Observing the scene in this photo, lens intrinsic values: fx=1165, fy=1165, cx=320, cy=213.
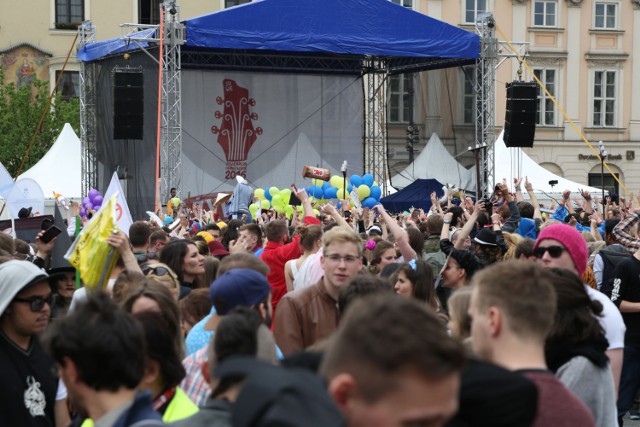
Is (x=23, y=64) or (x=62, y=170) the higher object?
(x=23, y=64)

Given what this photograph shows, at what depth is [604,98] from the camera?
4634 centimetres

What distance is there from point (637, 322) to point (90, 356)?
20.5ft

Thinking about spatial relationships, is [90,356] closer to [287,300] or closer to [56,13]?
[287,300]

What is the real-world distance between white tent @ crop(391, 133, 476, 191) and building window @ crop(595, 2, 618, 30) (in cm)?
2011

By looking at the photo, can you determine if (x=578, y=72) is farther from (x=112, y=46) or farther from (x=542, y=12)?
(x=112, y=46)

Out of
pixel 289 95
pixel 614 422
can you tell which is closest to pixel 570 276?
pixel 614 422

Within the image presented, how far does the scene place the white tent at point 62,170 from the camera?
2964 centimetres

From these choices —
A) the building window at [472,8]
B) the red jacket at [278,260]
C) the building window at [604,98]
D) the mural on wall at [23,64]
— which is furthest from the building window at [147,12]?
the red jacket at [278,260]

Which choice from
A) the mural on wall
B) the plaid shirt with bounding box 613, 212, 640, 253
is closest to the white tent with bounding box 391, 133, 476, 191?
the plaid shirt with bounding box 613, 212, 640, 253

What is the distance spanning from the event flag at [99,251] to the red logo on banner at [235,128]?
22412mm

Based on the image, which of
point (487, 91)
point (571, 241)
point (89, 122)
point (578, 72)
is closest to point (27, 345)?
point (571, 241)

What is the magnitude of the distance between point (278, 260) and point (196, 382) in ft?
15.2

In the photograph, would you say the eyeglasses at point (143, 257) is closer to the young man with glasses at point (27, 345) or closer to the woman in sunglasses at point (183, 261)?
the woman in sunglasses at point (183, 261)

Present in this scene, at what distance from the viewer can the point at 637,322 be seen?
8555 millimetres
